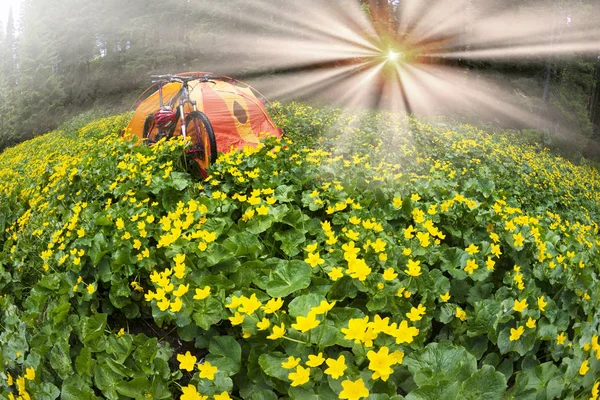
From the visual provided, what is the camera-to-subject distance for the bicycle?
3.61 metres

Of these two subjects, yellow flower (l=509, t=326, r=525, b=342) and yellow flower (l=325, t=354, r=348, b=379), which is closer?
yellow flower (l=325, t=354, r=348, b=379)

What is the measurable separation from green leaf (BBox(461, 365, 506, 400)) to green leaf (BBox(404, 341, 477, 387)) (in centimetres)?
4

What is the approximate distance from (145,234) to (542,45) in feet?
21.7

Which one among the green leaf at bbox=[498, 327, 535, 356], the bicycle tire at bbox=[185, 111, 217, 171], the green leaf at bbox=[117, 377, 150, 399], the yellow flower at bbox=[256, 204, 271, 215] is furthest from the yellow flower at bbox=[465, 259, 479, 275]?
the bicycle tire at bbox=[185, 111, 217, 171]

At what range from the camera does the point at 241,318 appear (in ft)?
3.83

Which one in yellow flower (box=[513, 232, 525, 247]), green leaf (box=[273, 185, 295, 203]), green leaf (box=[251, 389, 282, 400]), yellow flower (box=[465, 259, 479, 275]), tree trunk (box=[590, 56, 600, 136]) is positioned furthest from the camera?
tree trunk (box=[590, 56, 600, 136])

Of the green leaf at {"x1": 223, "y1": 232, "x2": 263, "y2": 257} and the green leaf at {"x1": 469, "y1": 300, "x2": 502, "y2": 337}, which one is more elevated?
the green leaf at {"x1": 223, "y1": 232, "x2": 263, "y2": 257}

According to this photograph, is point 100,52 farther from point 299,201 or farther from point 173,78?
point 299,201

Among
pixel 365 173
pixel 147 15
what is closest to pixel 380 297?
pixel 365 173

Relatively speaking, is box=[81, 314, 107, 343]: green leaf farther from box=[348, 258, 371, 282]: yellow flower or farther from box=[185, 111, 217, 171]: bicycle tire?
box=[185, 111, 217, 171]: bicycle tire

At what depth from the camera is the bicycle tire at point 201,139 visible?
3.57 metres

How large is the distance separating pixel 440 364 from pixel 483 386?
0.42 ft

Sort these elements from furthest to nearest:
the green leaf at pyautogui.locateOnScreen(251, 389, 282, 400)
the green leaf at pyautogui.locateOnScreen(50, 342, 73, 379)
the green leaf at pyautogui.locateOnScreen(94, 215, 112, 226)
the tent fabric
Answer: the tent fabric, the green leaf at pyautogui.locateOnScreen(94, 215, 112, 226), the green leaf at pyautogui.locateOnScreen(50, 342, 73, 379), the green leaf at pyautogui.locateOnScreen(251, 389, 282, 400)

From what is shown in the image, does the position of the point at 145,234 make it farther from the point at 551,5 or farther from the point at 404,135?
the point at 551,5
